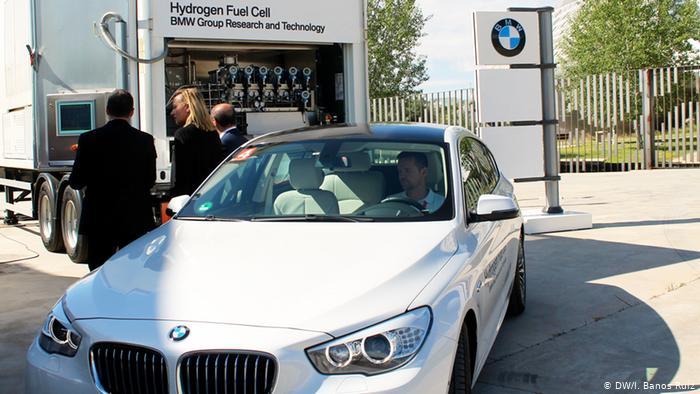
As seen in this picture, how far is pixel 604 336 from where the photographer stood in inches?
214

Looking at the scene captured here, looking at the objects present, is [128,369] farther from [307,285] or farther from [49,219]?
[49,219]

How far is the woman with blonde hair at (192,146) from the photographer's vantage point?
20.4 ft

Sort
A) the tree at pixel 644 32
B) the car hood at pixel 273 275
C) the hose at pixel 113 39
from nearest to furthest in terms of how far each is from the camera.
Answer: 1. the car hood at pixel 273 275
2. the hose at pixel 113 39
3. the tree at pixel 644 32

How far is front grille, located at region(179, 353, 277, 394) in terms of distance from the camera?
9.66 feet

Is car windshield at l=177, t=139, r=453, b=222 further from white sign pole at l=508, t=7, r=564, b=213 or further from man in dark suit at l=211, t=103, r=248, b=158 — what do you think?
white sign pole at l=508, t=7, r=564, b=213

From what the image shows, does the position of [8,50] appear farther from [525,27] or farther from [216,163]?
[525,27]

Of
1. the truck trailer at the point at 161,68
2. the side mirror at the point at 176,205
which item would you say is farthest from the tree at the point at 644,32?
the side mirror at the point at 176,205

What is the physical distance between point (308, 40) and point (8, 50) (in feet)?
14.8

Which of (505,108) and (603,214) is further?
(603,214)

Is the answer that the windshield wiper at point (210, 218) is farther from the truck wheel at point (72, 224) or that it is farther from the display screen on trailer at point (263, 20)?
the truck wheel at point (72, 224)

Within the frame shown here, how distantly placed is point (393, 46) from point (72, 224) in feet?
81.0

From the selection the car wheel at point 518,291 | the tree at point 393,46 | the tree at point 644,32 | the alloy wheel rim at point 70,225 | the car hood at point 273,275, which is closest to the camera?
the car hood at point 273,275

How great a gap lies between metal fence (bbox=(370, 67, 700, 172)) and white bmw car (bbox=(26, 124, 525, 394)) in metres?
14.2

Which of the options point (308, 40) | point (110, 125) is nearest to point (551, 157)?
point (308, 40)
